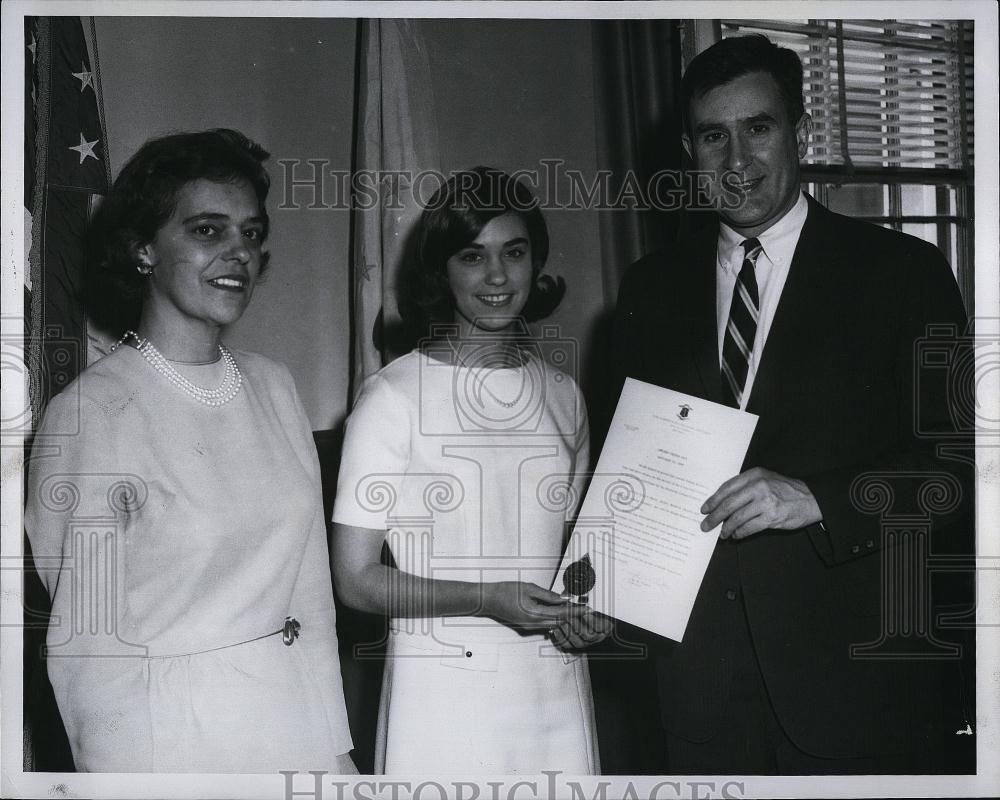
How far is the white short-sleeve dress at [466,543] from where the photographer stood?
5.26 ft

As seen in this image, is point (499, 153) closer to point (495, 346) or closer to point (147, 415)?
point (495, 346)

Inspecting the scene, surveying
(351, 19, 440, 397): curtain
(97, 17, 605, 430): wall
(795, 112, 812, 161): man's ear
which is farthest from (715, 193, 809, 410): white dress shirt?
(351, 19, 440, 397): curtain

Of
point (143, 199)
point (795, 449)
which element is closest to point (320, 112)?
point (143, 199)

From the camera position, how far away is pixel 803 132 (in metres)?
1.63

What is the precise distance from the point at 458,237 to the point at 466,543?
0.54m

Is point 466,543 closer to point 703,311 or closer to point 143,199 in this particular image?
point 703,311

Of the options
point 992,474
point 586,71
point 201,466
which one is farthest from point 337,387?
point 992,474

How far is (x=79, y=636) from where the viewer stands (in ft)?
Answer: 5.30

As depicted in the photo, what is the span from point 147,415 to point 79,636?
1.38 ft

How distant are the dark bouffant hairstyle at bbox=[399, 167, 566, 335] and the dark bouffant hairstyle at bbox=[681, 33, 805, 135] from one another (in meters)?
0.35

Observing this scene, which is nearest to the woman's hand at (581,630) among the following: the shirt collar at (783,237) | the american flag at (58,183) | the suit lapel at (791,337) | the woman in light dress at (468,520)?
the woman in light dress at (468,520)

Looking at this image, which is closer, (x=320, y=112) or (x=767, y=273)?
(x=767, y=273)

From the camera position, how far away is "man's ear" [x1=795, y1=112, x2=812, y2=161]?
1.62 metres

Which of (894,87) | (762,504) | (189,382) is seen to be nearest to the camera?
(762,504)
